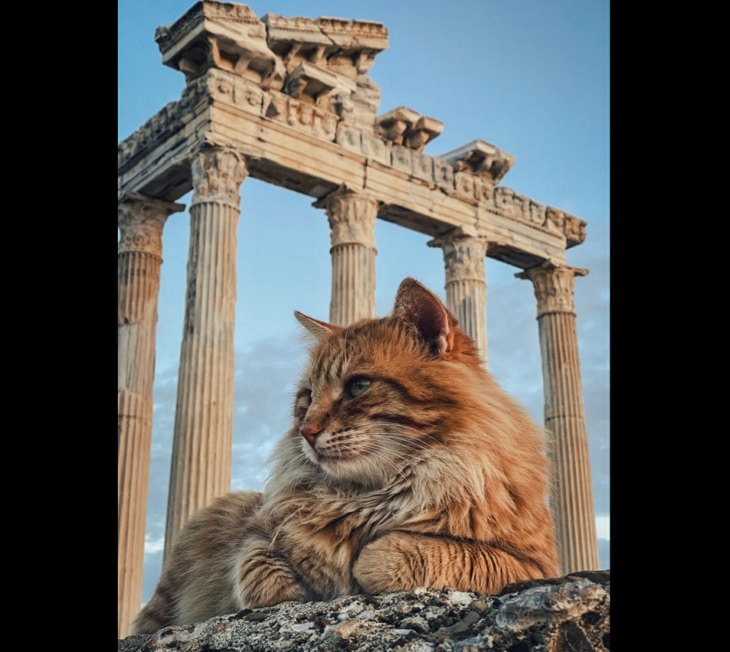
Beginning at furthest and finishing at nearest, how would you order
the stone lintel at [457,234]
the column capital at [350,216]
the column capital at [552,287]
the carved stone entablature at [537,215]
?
the column capital at [552,287] → the carved stone entablature at [537,215] → the stone lintel at [457,234] → the column capital at [350,216]

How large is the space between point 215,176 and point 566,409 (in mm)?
9822

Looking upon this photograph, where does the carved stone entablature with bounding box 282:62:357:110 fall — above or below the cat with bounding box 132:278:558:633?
above

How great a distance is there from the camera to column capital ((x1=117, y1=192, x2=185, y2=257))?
15680 mm

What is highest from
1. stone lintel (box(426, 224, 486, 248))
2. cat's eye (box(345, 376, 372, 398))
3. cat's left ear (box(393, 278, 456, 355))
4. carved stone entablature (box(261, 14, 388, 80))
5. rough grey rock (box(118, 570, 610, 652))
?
carved stone entablature (box(261, 14, 388, 80))

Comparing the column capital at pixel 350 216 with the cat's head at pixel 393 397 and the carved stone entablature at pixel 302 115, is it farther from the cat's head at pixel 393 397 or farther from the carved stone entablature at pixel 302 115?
the cat's head at pixel 393 397

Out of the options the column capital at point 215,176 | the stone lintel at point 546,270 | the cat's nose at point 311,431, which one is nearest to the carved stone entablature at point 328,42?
the column capital at point 215,176

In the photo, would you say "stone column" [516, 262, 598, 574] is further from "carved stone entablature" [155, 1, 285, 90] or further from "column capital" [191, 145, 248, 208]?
"carved stone entablature" [155, 1, 285, 90]

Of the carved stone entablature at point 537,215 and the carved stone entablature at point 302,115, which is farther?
the carved stone entablature at point 537,215

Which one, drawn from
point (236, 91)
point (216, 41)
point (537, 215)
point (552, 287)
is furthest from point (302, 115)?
point (552, 287)

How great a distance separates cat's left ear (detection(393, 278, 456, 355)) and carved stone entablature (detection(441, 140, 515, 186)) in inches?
652

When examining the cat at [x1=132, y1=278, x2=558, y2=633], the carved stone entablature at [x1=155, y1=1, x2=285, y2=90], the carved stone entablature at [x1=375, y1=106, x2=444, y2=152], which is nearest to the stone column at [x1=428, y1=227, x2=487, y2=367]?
the carved stone entablature at [x1=375, y1=106, x2=444, y2=152]

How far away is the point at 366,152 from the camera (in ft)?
53.6

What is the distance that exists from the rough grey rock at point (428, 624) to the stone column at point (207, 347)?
34.1 ft

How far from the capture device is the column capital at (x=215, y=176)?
1374 cm
